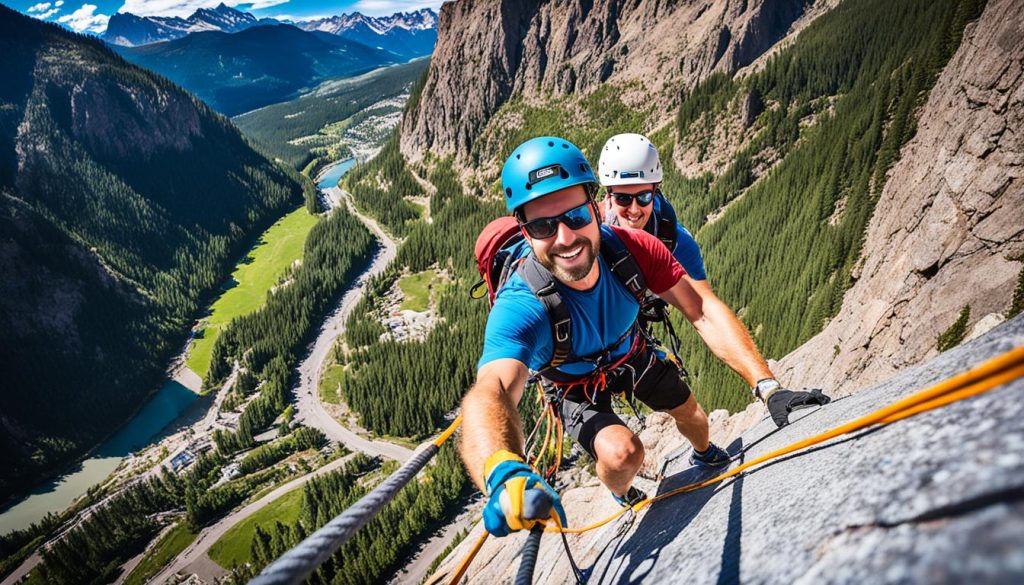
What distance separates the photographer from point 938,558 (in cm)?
132

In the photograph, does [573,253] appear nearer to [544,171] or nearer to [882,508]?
[544,171]

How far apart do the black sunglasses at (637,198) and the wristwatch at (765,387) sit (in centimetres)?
380

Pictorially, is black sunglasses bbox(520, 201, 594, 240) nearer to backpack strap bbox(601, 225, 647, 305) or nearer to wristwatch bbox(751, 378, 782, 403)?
backpack strap bbox(601, 225, 647, 305)

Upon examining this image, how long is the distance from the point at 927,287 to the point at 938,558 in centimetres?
1545

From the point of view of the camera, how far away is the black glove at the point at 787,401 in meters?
5.03

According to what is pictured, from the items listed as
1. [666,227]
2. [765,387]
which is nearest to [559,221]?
[765,387]

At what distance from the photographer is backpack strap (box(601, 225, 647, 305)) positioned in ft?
18.1

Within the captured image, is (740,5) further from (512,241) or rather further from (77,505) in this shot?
(77,505)

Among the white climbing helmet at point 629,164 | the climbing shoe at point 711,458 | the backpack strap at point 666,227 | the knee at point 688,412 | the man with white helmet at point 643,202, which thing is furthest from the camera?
the white climbing helmet at point 629,164

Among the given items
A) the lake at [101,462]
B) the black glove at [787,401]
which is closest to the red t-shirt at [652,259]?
the black glove at [787,401]

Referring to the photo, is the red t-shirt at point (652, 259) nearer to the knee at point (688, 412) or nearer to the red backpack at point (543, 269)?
the red backpack at point (543, 269)

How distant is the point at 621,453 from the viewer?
A: 17.4ft

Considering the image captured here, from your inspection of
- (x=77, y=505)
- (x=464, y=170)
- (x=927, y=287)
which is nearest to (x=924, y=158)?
(x=927, y=287)

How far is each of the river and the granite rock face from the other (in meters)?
112
